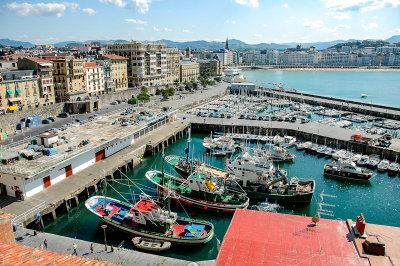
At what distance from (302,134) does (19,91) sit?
5271 centimetres

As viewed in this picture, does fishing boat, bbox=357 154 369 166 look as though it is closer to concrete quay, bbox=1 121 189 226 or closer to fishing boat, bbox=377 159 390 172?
fishing boat, bbox=377 159 390 172

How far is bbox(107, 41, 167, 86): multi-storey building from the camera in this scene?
91.7m

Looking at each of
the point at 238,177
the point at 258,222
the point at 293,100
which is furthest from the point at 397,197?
the point at 293,100

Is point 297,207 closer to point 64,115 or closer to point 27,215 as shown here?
point 27,215

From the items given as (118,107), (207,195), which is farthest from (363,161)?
(118,107)

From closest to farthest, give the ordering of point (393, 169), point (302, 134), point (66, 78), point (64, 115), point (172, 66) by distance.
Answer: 1. point (393, 169)
2. point (302, 134)
3. point (64, 115)
4. point (66, 78)
5. point (172, 66)

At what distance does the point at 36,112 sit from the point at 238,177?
4115 cm

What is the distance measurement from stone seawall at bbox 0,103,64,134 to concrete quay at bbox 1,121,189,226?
20836 millimetres

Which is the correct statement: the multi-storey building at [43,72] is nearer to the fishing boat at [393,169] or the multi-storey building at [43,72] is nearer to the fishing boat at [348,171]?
the fishing boat at [348,171]

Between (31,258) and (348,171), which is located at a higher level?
(31,258)

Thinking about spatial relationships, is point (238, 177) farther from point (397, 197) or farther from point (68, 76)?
point (68, 76)

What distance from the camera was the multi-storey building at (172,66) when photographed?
10856 centimetres

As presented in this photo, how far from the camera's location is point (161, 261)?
22141mm

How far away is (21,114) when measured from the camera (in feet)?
174
